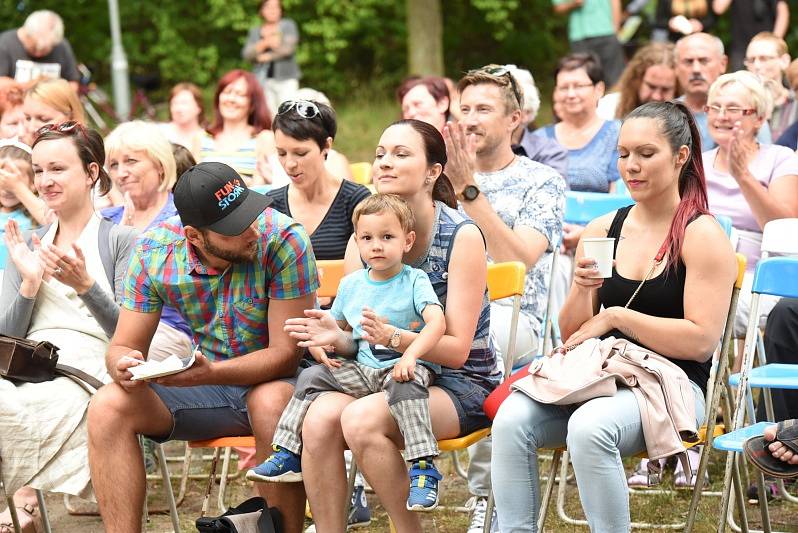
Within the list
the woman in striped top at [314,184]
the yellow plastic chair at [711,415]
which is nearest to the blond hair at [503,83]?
the woman in striped top at [314,184]

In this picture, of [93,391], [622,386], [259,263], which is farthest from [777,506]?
[93,391]

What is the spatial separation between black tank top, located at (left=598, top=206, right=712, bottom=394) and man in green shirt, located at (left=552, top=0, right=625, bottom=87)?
Answer: 789cm

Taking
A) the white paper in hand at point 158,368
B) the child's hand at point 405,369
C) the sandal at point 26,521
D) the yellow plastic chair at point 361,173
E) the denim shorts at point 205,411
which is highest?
the yellow plastic chair at point 361,173

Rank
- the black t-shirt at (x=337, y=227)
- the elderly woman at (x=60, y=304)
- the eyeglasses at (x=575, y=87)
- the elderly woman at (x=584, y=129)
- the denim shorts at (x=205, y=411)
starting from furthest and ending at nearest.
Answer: the eyeglasses at (x=575, y=87), the elderly woman at (x=584, y=129), the black t-shirt at (x=337, y=227), the elderly woman at (x=60, y=304), the denim shorts at (x=205, y=411)

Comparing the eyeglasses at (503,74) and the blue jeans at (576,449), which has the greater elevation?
the eyeglasses at (503,74)

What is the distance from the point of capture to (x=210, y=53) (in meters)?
18.3

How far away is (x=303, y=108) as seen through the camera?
16.7 feet

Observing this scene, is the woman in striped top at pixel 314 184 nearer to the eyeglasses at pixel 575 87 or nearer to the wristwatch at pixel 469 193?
the wristwatch at pixel 469 193

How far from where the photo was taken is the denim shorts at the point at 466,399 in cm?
396

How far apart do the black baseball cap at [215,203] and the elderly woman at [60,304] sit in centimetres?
49

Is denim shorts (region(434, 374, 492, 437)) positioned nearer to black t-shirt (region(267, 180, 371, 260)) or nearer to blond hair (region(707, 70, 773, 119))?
black t-shirt (region(267, 180, 371, 260))

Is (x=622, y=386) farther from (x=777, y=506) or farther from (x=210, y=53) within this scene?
(x=210, y=53)

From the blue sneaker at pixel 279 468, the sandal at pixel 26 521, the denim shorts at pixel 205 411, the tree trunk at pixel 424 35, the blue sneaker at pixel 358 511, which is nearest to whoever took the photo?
the blue sneaker at pixel 279 468

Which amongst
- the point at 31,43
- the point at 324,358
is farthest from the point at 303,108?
the point at 31,43
